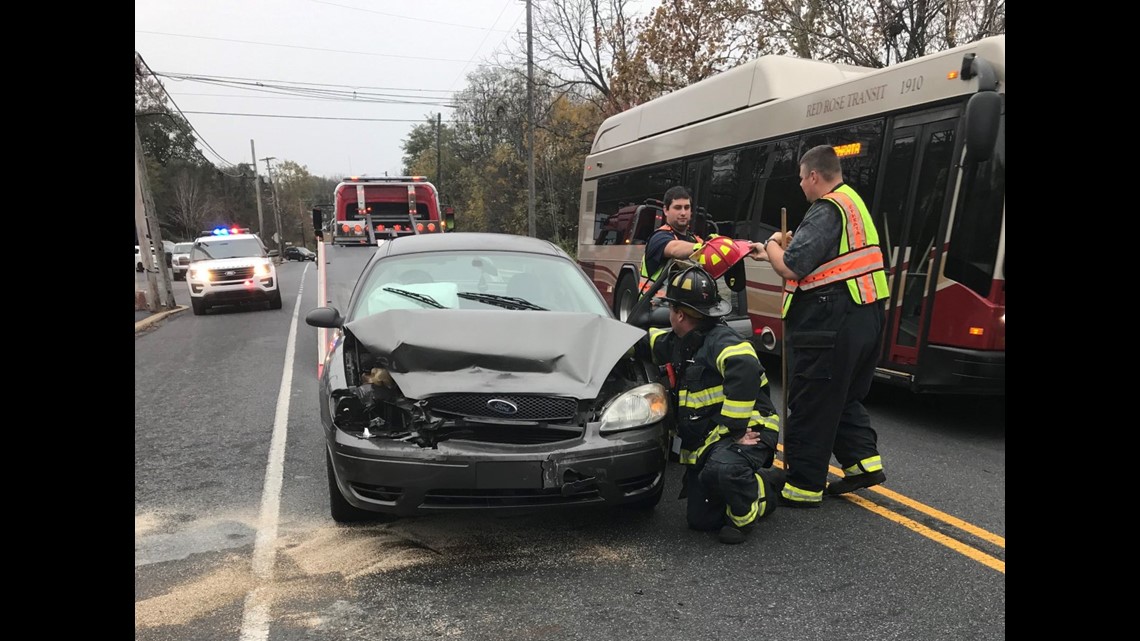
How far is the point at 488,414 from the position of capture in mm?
3404

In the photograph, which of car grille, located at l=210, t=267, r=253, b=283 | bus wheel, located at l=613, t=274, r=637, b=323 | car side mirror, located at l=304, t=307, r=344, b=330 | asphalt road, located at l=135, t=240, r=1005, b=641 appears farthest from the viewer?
car grille, located at l=210, t=267, r=253, b=283

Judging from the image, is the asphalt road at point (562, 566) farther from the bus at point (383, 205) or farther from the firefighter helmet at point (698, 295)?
the bus at point (383, 205)

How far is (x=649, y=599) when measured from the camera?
3.13 m

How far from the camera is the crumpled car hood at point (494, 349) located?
3502mm

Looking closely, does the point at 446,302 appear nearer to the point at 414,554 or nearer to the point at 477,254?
the point at 477,254

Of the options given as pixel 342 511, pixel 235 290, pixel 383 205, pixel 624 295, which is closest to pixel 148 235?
pixel 235 290

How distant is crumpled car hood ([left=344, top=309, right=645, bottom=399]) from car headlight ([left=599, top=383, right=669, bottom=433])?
125 millimetres

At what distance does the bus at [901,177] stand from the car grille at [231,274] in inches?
390

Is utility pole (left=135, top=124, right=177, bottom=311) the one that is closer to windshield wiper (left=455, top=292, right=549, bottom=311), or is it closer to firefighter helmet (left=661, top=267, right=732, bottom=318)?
windshield wiper (left=455, top=292, right=549, bottom=311)

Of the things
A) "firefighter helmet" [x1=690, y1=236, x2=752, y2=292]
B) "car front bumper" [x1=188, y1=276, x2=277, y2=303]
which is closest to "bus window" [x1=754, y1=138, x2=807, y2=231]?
"firefighter helmet" [x1=690, y1=236, x2=752, y2=292]

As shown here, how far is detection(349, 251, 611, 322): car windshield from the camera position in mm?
4625

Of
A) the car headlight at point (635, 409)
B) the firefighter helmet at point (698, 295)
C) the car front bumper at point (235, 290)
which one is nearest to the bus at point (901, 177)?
the firefighter helmet at point (698, 295)
